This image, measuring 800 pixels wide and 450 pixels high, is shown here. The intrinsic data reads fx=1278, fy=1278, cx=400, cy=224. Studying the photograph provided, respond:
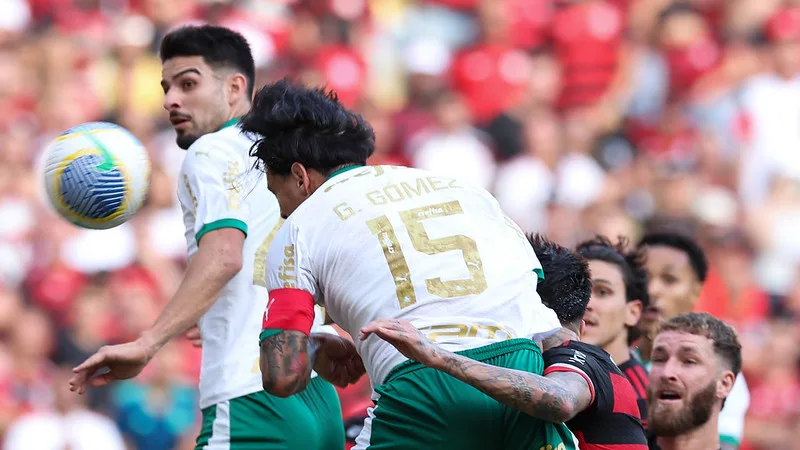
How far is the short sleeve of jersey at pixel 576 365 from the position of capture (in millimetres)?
3948

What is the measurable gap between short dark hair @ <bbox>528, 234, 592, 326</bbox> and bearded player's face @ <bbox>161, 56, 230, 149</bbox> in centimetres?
163

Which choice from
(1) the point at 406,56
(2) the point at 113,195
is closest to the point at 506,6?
(1) the point at 406,56

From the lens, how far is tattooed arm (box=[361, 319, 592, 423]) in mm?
3660

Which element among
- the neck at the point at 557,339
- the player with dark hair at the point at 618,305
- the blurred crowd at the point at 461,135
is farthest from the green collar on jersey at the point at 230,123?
the blurred crowd at the point at 461,135

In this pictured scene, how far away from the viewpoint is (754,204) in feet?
40.6

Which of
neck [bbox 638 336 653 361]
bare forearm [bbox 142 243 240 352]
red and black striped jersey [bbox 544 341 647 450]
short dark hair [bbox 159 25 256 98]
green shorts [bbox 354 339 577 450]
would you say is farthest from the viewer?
neck [bbox 638 336 653 361]

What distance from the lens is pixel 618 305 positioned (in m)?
6.07

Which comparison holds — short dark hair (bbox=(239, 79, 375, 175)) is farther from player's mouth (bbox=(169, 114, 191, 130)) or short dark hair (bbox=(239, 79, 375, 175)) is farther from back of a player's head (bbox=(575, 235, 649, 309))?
back of a player's head (bbox=(575, 235, 649, 309))

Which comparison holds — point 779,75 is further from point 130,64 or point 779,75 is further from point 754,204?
point 130,64

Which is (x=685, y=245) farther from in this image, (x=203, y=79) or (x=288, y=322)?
(x=288, y=322)

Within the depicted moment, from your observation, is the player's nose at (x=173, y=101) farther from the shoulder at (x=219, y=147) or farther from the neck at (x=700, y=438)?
the neck at (x=700, y=438)

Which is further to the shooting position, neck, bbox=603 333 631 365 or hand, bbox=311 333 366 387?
neck, bbox=603 333 631 365

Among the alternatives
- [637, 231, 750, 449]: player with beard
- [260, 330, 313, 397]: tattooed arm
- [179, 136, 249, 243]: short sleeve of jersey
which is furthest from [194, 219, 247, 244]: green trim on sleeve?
[637, 231, 750, 449]: player with beard

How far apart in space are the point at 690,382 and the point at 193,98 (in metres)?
2.43
